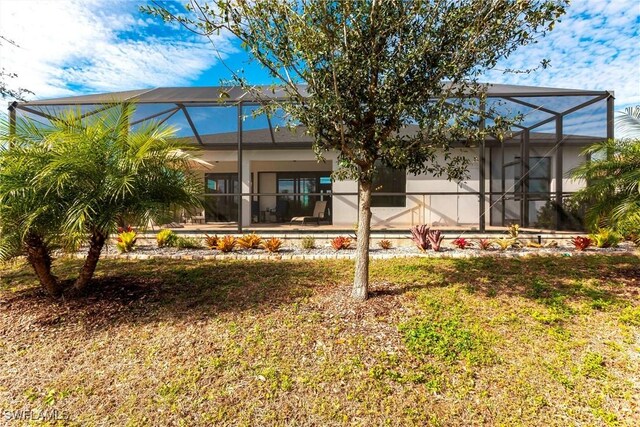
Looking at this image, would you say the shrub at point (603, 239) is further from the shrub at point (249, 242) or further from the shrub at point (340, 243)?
the shrub at point (249, 242)

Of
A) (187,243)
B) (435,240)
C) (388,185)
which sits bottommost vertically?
(187,243)

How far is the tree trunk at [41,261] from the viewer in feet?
12.0

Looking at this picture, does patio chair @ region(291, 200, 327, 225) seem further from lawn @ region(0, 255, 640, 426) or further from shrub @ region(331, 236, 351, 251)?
lawn @ region(0, 255, 640, 426)

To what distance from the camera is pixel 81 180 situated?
3.43 metres

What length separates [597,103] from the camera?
301 inches

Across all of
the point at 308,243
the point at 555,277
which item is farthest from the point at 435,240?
the point at 308,243

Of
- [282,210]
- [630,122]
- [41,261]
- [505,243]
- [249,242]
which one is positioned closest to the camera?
[41,261]

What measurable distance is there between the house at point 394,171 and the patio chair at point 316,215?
0.17 meters

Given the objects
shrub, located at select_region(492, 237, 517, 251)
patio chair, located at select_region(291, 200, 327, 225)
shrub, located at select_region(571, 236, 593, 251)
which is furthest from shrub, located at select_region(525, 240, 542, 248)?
patio chair, located at select_region(291, 200, 327, 225)

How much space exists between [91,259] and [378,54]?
407cm

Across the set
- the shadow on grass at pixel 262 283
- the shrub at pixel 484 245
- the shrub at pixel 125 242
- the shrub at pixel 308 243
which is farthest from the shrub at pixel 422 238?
the shrub at pixel 125 242

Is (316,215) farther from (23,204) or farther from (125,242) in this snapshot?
(23,204)

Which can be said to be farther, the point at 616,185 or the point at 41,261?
the point at 616,185

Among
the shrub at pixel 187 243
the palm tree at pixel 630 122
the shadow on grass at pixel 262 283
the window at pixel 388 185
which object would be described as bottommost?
the shadow on grass at pixel 262 283
